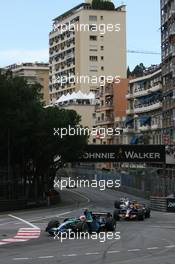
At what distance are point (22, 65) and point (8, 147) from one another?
120 metres

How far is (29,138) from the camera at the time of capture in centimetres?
6378

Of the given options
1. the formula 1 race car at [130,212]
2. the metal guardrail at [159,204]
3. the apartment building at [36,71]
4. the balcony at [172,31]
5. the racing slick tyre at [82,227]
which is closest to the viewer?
the racing slick tyre at [82,227]

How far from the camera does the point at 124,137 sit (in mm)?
111938

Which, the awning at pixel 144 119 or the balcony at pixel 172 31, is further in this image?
the awning at pixel 144 119

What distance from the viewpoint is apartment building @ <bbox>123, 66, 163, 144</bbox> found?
325ft

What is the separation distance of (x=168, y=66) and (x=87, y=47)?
2983 centimetres

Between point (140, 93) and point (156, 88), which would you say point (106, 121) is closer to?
point (140, 93)

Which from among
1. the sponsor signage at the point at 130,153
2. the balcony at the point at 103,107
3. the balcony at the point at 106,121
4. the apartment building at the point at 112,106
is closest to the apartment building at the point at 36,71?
the apartment building at the point at 112,106

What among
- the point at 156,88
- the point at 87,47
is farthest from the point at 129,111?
the point at 87,47

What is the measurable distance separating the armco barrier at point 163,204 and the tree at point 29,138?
39.5 feet

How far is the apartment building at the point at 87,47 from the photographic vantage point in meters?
44.1

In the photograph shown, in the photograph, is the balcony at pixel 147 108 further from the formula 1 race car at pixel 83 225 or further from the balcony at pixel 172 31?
the formula 1 race car at pixel 83 225

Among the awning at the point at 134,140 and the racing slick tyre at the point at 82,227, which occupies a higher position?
the awning at the point at 134,140

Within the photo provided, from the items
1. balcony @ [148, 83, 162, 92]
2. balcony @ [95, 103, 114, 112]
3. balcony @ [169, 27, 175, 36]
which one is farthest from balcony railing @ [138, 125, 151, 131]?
balcony @ [169, 27, 175, 36]
